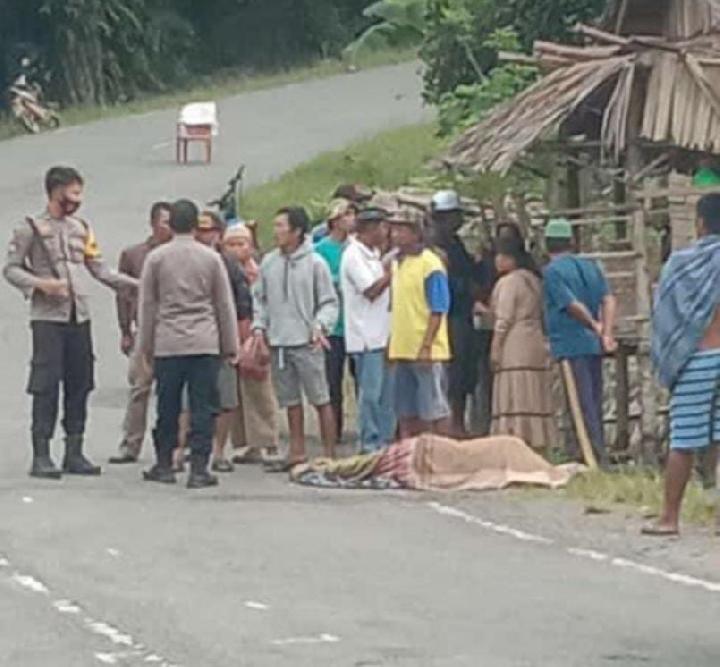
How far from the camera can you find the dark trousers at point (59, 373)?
1650 centimetres

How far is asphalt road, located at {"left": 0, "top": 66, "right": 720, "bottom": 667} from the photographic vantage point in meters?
10.6

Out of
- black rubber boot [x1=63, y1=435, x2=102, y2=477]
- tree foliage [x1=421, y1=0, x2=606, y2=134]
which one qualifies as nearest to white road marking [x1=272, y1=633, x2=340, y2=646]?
black rubber boot [x1=63, y1=435, x2=102, y2=477]

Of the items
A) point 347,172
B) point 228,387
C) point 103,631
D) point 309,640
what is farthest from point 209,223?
point 347,172

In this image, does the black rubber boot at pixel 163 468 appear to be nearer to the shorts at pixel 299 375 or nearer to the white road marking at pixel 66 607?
the shorts at pixel 299 375

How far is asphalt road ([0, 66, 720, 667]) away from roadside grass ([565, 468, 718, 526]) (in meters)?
0.28

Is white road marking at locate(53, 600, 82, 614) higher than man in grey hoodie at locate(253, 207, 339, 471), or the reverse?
man in grey hoodie at locate(253, 207, 339, 471)

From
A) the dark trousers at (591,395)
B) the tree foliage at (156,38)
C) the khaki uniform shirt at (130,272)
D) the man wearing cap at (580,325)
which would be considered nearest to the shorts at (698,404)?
the man wearing cap at (580,325)

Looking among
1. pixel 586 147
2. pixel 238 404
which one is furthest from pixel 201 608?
pixel 586 147

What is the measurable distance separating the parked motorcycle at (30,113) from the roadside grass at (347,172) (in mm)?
8102

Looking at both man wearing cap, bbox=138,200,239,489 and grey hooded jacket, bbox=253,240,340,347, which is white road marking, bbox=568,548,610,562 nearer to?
man wearing cap, bbox=138,200,239,489

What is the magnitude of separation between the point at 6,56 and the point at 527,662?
43347 mm

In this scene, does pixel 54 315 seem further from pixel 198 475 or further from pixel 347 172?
pixel 347 172

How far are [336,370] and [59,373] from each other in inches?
104

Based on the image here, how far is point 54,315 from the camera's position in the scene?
16.5 meters
